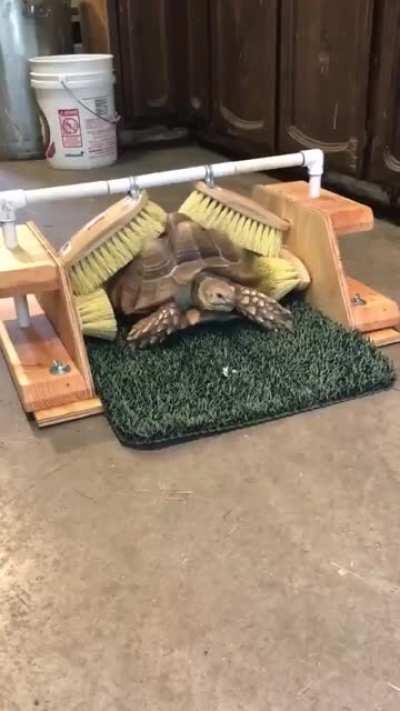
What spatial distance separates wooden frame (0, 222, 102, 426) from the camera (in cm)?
100

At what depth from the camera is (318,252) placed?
124 cm

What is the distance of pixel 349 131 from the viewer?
6.01 ft

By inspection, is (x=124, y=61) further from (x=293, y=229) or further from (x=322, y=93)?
(x=293, y=229)

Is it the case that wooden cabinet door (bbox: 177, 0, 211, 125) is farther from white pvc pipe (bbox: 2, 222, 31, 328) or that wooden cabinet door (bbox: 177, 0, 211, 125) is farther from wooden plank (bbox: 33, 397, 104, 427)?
wooden plank (bbox: 33, 397, 104, 427)

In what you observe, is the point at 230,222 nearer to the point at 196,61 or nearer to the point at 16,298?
the point at 16,298

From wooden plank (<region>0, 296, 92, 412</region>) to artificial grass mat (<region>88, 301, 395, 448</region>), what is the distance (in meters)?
0.04

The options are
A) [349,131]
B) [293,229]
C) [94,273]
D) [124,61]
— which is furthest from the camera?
[124,61]

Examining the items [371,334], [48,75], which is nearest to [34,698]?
[371,334]

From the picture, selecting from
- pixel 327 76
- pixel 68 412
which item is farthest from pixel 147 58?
pixel 68 412

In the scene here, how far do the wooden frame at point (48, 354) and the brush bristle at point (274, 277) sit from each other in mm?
353

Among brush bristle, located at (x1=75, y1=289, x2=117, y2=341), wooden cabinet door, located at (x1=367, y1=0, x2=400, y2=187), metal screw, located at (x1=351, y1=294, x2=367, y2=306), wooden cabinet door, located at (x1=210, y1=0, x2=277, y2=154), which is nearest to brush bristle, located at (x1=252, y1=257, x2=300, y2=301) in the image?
metal screw, located at (x1=351, y1=294, x2=367, y2=306)

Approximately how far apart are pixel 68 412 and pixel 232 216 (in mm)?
451

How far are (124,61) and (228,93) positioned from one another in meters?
0.44

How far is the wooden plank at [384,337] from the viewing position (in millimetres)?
1184
